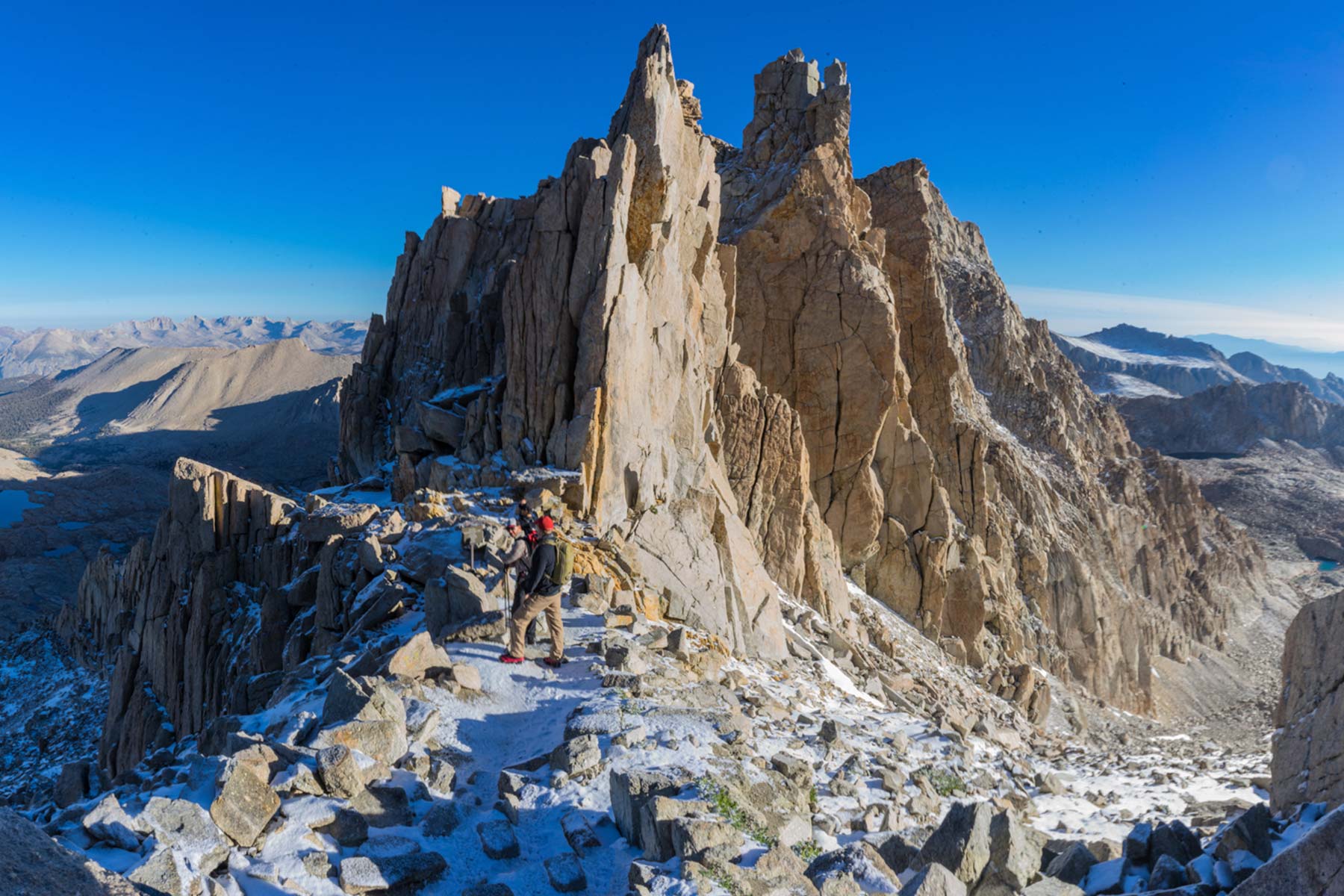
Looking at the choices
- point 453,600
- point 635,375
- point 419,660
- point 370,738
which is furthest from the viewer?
point 635,375

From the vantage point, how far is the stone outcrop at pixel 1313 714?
7.72 m

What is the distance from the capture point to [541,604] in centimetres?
1195

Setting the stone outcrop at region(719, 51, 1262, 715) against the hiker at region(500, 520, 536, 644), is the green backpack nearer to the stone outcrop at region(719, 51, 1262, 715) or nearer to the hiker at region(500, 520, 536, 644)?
the hiker at region(500, 520, 536, 644)

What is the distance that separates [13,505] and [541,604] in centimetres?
13895

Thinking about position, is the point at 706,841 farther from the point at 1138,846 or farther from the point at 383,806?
the point at 1138,846

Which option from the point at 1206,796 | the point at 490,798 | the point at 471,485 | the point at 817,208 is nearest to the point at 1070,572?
the point at 817,208

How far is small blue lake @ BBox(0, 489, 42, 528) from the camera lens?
4186 inches

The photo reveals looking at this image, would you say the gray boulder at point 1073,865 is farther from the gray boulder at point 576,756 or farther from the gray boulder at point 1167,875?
the gray boulder at point 576,756

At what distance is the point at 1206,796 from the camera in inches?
594

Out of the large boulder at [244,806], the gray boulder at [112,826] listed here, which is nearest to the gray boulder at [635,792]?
the large boulder at [244,806]

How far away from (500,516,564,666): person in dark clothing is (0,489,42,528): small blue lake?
419 feet

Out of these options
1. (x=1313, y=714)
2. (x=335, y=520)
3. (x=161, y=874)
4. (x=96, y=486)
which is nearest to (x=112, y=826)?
(x=161, y=874)

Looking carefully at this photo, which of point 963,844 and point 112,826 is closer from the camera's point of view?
point 112,826

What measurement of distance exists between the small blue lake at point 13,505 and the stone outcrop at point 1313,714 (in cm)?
13692
